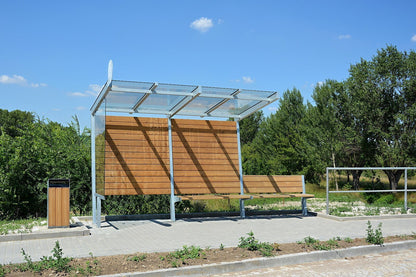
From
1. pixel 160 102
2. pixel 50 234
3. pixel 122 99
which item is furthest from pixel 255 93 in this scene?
pixel 50 234

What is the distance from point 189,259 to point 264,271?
1.09 m

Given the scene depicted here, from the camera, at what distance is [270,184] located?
12.4 m

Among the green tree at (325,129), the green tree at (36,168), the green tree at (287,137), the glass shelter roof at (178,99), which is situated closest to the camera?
the glass shelter roof at (178,99)

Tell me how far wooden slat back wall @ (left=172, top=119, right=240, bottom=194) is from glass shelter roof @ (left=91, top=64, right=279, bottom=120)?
16.9 inches

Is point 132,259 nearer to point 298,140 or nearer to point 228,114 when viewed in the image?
point 228,114

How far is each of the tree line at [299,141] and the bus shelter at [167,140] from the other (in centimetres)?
157

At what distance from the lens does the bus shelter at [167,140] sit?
10.2 meters

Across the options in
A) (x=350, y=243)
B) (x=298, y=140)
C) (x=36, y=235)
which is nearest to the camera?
(x=350, y=243)

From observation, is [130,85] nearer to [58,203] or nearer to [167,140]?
[167,140]

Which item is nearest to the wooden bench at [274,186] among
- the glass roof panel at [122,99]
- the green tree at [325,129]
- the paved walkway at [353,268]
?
the glass roof panel at [122,99]

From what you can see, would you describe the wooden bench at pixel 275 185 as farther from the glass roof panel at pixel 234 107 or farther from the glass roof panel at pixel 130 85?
the glass roof panel at pixel 130 85

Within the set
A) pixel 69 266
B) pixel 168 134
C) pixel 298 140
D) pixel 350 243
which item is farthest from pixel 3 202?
pixel 298 140

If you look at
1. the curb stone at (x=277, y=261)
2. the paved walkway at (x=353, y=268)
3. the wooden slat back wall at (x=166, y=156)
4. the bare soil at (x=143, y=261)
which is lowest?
the paved walkway at (x=353, y=268)

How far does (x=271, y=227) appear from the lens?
970cm
